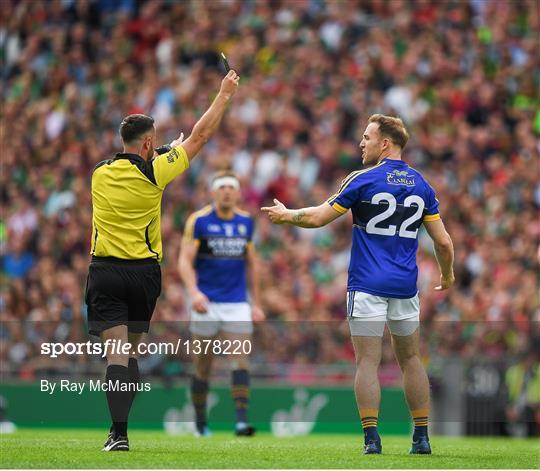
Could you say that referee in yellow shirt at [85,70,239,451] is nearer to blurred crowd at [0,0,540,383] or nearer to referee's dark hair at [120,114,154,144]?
referee's dark hair at [120,114,154,144]

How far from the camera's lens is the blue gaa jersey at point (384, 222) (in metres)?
9.96

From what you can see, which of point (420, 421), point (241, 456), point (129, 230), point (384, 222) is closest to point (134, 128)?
point (129, 230)

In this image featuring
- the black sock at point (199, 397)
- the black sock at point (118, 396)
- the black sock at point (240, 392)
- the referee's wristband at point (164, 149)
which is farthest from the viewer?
the black sock at point (199, 397)

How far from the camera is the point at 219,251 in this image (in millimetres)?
14297

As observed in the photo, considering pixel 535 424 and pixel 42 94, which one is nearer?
pixel 535 424

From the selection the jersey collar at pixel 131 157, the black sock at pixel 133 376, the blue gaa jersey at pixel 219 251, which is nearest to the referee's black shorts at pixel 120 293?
the black sock at pixel 133 376

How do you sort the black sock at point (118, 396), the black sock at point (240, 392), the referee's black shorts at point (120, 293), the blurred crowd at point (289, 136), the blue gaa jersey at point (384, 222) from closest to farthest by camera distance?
the black sock at point (118, 396) → the blue gaa jersey at point (384, 222) → the referee's black shorts at point (120, 293) → the black sock at point (240, 392) → the blurred crowd at point (289, 136)

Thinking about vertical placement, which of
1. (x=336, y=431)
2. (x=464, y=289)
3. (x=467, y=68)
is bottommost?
(x=336, y=431)

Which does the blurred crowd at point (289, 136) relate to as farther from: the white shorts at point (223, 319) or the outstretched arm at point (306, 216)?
the outstretched arm at point (306, 216)

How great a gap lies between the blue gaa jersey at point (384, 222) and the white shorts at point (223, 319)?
14.2 feet

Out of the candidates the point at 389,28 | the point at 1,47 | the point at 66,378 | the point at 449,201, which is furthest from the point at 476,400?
the point at 1,47

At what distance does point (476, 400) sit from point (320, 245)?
402 centimetres

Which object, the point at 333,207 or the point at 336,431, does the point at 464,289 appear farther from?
the point at 333,207

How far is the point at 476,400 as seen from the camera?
18094 millimetres
